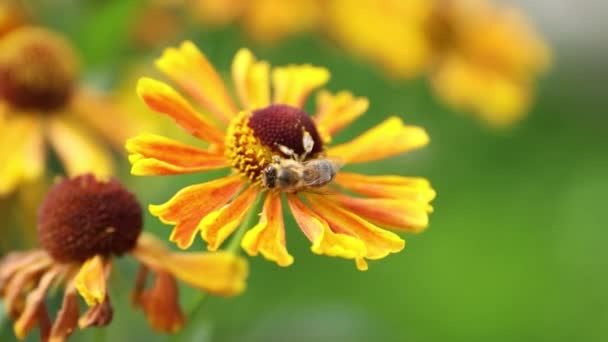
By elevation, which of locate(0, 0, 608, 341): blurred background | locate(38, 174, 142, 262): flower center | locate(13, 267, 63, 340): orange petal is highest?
locate(0, 0, 608, 341): blurred background

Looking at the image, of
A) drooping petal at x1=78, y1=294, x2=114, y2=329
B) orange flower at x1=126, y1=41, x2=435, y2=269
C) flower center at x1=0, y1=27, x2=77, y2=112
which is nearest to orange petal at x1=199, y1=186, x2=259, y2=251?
orange flower at x1=126, y1=41, x2=435, y2=269

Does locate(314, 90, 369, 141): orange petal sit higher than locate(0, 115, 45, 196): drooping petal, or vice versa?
locate(314, 90, 369, 141): orange petal

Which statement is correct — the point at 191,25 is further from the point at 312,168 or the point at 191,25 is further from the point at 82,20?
the point at 312,168

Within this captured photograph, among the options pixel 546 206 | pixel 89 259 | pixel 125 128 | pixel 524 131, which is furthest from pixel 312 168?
pixel 524 131

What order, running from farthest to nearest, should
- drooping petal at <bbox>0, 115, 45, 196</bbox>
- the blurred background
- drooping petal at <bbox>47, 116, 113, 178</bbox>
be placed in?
the blurred background → drooping petal at <bbox>47, 116, 113, 178</bbox> → drooping petal at <bbox>0, 115, 45, 196</bbox>

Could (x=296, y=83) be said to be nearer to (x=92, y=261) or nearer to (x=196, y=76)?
(x=196, y=76)

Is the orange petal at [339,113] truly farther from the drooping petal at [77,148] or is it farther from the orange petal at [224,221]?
the drooping petal at [77,148]

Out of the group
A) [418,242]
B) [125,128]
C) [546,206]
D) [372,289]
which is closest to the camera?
[125,128]

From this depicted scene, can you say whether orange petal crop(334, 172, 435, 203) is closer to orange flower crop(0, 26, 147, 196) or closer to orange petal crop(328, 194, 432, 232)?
orange petal crop(328, 194, 432, 232)

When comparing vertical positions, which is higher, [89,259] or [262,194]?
[262,194]
